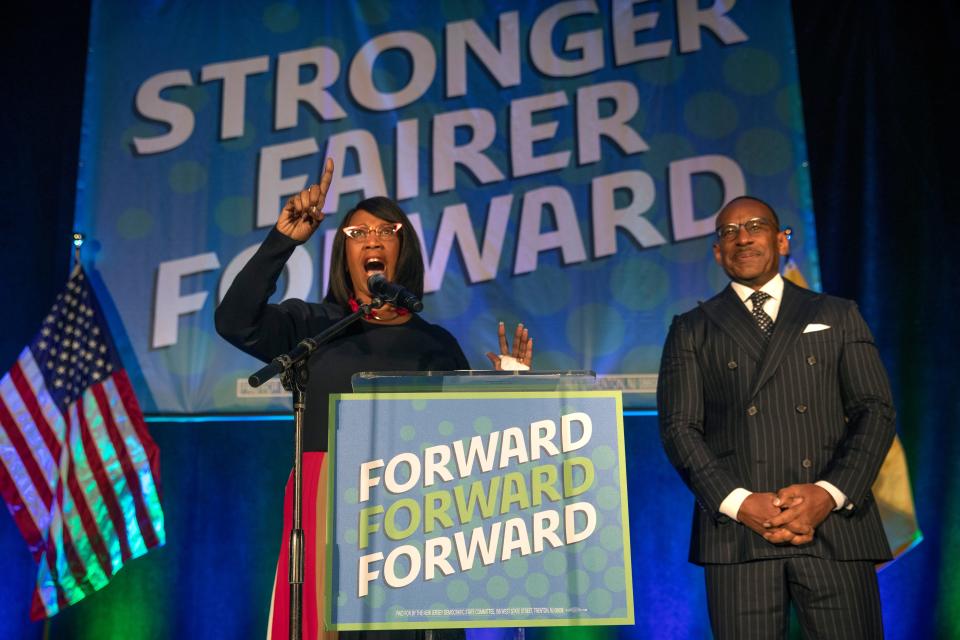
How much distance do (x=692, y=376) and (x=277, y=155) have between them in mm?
2496

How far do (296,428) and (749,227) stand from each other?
54.6 inches

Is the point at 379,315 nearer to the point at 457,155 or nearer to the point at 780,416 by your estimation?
the point at 780,416

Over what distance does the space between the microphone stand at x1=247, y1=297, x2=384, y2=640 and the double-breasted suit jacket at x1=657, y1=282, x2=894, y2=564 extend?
946 mm

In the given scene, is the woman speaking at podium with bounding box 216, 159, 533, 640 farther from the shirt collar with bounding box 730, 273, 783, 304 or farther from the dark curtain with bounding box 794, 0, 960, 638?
the dark curtain with bounding box 794, 0, 960, 638

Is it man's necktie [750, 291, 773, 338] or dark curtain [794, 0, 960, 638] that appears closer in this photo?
man's necktie [750, 291, 773, 338]

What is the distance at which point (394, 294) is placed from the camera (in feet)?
6.40

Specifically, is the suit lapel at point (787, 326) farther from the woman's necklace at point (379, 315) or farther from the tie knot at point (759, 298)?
the woman's necklace at point (379, 315)

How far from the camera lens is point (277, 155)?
4.28 m

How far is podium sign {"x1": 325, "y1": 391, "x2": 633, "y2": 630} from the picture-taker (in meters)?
1.55

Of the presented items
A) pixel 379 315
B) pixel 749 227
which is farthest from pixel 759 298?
pixel 379 315

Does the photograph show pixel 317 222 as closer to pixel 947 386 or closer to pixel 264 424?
pixel 264 424

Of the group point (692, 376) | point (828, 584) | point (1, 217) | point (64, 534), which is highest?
point (1, 217)

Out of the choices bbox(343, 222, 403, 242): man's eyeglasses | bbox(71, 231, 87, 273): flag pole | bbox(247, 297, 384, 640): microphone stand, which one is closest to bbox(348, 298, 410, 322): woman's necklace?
bbox(343, 222, 403, 242): man's eyeglasses

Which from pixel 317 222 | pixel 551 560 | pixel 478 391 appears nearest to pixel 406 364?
pixel 317 222
